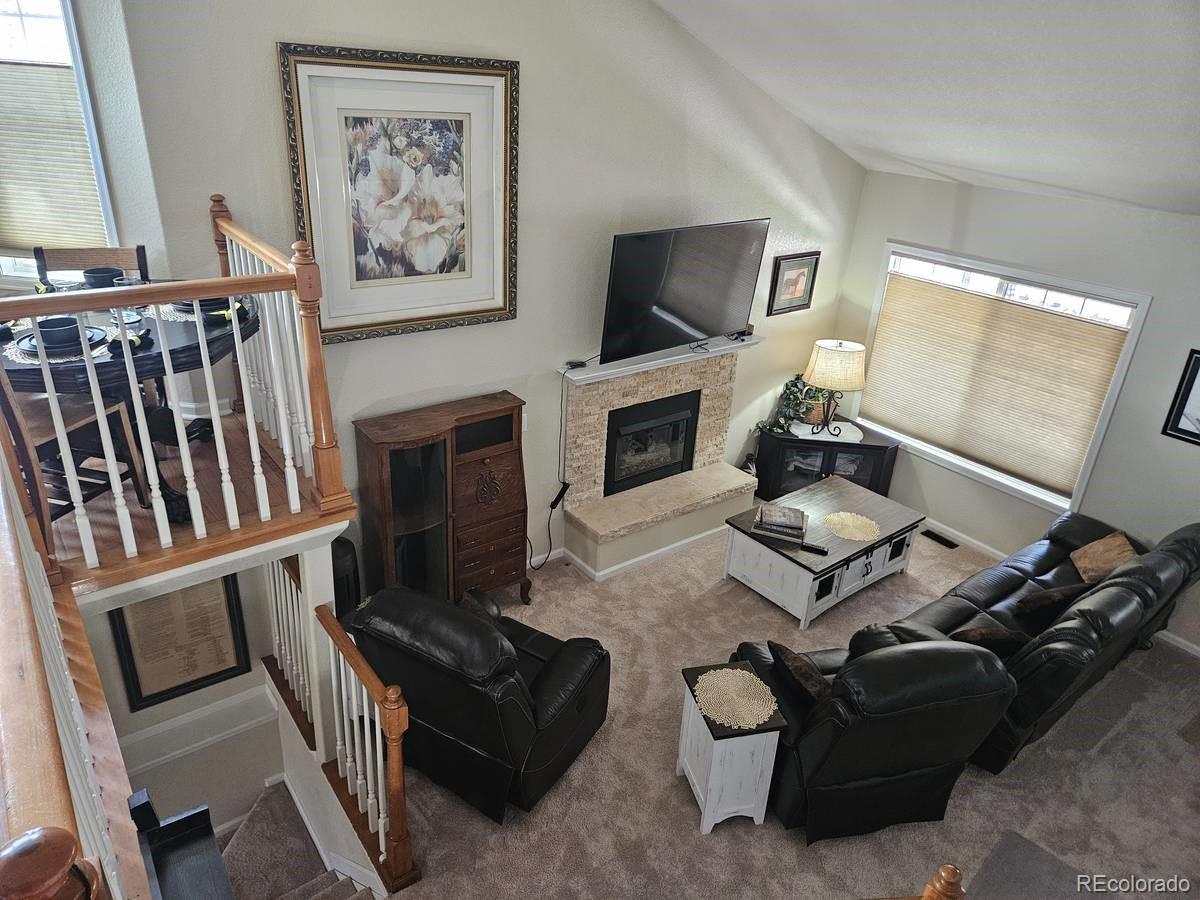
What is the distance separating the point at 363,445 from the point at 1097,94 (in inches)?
143

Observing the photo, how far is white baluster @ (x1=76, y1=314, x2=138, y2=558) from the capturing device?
2340 millimetres

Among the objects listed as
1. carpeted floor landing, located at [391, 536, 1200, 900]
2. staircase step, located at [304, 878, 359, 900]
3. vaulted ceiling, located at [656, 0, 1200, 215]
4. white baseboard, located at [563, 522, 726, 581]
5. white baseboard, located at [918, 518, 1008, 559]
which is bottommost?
staircase step, located at [304, 878, 359, 900]

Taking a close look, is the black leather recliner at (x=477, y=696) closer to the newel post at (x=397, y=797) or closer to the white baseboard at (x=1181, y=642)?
A: the newel post at (x=397, y=797)

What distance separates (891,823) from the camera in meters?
3.54

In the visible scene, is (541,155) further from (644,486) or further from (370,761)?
(370,761)

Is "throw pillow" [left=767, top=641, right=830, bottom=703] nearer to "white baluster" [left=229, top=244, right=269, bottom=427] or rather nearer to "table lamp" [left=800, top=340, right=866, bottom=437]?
"white baluster" [left=229, top=244, right=269, bottom=427]

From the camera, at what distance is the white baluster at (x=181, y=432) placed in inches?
97.5

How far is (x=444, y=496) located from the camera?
14.4ft

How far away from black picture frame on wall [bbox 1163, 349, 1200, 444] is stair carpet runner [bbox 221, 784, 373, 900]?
5.04 m

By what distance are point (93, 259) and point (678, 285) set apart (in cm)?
313

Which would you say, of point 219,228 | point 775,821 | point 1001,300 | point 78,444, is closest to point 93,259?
point 219,228

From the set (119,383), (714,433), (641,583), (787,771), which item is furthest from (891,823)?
(119,383)

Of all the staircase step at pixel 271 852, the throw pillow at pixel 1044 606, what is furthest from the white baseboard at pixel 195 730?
the throw pillow at pixel 1044 606

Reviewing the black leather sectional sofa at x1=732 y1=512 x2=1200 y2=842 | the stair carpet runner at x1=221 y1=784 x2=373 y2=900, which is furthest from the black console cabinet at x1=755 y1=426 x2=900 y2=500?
the stair carpet runner at x1=221 y1=784 x2=373 y2=900
